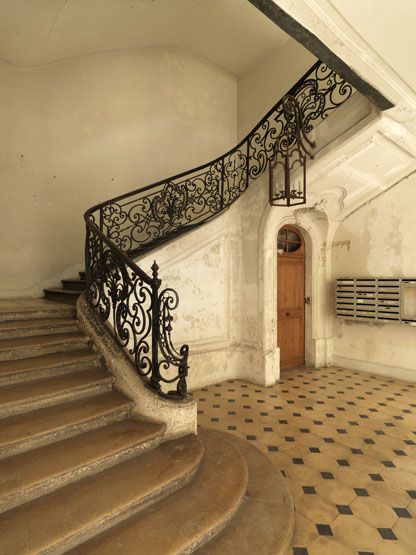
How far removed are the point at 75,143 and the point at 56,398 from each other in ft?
16.1

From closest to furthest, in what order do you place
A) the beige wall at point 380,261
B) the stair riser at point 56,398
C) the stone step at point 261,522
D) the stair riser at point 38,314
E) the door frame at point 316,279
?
the stone step at point 261,522, the stair riser at point 56,398, the stair riser at point 38,314, the beige wall at point 380,261, the door frame at point 316,279

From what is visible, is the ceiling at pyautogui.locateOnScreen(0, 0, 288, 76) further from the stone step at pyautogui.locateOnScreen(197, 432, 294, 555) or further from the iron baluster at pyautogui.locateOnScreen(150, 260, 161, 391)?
the stone step at pyautogui.locateOnScreen(197, 432, 294, 555)

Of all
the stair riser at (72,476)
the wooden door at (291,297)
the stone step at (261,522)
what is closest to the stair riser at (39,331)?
the stair riser at (72,476)

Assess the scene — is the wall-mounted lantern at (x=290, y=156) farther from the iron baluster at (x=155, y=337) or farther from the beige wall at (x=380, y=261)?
the iron baluster at (x=155, y=337)

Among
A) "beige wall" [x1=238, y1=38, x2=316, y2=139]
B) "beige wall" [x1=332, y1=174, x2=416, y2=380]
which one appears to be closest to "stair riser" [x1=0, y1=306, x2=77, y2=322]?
"beige wall" [x1=332, y1=174, x2=416, y2=380]

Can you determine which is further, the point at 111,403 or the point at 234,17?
the point at 234,17

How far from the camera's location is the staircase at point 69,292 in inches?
180

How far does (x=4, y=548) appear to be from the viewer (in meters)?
1.63

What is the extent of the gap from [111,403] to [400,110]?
427 cm

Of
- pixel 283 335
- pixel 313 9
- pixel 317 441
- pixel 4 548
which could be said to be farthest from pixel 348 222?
pixel 4 548

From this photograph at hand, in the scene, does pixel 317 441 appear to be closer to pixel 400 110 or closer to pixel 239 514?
pixel 239 514

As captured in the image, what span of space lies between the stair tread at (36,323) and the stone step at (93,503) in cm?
180

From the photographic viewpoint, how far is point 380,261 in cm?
604

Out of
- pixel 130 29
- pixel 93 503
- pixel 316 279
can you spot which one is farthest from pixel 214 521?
pixel 130 29
